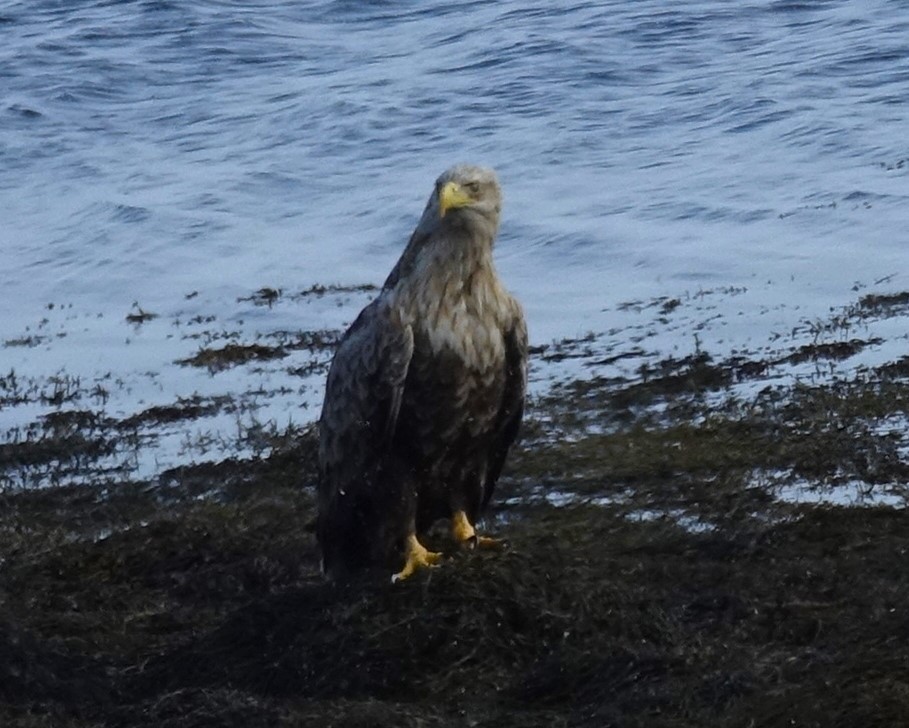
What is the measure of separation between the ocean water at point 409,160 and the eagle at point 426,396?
4180 mm

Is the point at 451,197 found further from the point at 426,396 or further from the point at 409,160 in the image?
the point at 409,160

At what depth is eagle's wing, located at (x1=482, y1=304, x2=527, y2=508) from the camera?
7547mm

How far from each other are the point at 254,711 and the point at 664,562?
2.40 meters

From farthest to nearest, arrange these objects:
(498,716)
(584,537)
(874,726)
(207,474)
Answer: (207,474) → (584,537) → (498,716) → (874,726)

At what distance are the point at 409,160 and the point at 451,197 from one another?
855 inches

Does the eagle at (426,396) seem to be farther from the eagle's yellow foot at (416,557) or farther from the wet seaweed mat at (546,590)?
the wet seaweed mat at (546,590)

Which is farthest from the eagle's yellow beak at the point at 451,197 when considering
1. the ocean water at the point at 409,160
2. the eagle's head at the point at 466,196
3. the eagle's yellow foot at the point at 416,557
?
the ocean water at the point at 409,160

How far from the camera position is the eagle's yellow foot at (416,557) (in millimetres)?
7688

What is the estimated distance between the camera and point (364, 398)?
7.59 metres

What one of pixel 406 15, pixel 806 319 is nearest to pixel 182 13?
pixel 406 15

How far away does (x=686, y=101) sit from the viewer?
30578 millimetres

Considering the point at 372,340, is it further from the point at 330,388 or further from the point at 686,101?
the point at 686,101

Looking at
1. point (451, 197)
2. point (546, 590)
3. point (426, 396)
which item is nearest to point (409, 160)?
point (426, 396)

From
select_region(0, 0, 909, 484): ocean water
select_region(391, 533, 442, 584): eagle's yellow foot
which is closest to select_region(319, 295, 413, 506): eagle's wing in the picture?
select_region(391, 533, 442, 584): eagle's yellow foot
